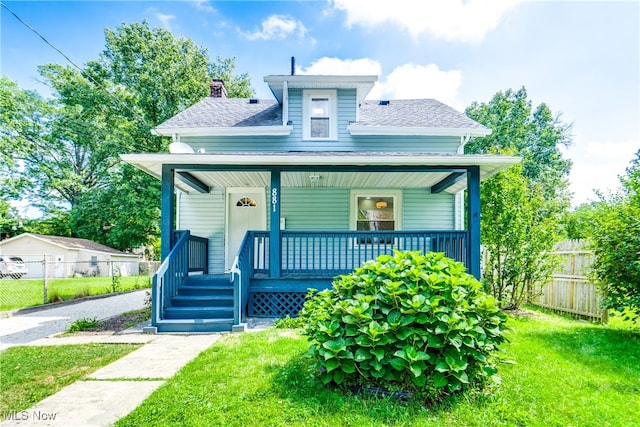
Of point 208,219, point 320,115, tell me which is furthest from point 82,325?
point 320,115

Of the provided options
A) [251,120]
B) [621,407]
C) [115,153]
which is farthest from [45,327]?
[115,153]

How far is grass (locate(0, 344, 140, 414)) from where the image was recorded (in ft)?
11.0

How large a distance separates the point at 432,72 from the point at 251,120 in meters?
14.7

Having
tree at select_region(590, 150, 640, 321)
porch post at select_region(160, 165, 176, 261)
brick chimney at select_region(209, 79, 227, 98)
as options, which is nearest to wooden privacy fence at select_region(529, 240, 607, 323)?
tree at select_region(590, 150, 640, 321)

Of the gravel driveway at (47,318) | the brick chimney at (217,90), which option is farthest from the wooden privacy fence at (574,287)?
the brick chimney at (217,90)

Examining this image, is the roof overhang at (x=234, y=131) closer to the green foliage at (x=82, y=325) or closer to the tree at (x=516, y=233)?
the green foliage at (x=82, y=325)

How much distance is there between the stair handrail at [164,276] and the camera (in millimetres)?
6047

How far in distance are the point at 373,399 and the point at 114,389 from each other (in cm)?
253

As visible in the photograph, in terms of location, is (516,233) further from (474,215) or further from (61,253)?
(61,253)

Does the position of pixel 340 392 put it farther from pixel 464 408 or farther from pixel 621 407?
pixel 621 407

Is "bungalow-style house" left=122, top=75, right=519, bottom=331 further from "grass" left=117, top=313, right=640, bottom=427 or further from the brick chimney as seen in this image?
"grass" left=117, top=313, right=640, bottom=427

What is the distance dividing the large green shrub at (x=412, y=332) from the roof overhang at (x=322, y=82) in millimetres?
7011

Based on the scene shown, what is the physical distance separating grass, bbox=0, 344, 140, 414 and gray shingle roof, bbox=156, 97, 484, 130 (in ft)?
19.5

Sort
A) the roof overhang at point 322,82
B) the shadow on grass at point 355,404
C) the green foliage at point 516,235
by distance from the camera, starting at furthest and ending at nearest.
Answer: the roof overhang at point 322,82 → the green foliage at point 516,235 → the shadow on grass at point 355,404
